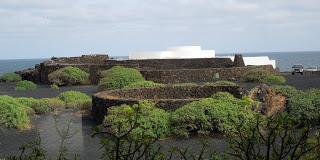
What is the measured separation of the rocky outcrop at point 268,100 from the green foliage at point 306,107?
32 cm

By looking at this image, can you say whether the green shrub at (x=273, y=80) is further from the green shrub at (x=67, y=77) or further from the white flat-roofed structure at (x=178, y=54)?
the white flat-roofed structure at (x=178, y=54)

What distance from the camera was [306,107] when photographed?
42.1 ft

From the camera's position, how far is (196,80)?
1054 inches

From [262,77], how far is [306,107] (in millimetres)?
12638

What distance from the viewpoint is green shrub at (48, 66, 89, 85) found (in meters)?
27.5

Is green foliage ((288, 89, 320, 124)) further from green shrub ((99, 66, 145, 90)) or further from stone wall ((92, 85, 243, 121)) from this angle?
green shrub ((99, 66, 145, 90))

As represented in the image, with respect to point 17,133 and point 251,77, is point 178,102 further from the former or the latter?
point 251,77

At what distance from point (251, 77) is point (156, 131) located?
14.7 metres

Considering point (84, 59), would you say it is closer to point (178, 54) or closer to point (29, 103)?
point (178, 54)

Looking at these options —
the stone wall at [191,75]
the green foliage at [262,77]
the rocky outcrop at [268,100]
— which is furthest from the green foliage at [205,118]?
the stone wall at [191,75]

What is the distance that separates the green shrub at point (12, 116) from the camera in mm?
13278

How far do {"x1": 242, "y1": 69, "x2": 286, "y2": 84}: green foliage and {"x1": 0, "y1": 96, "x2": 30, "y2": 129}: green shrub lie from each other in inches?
512

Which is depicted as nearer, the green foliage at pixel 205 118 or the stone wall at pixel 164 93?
the green foliage at pixel 205 118

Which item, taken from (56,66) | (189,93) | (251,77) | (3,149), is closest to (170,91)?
(189,93)
